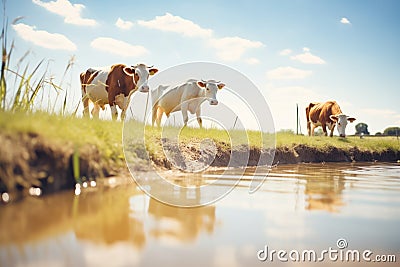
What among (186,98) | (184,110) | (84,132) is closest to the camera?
(84,132)

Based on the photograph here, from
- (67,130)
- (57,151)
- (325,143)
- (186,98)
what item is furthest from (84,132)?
(325,143)

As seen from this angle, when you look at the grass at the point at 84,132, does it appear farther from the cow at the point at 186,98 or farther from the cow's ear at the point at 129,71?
the cow at the point at 186,98

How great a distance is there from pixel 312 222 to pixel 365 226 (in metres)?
0.32

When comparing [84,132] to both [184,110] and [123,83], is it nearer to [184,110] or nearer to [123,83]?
[123,83]

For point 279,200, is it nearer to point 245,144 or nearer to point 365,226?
point 365,226

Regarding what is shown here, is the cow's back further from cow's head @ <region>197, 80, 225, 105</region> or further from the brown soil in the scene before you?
the brown soil

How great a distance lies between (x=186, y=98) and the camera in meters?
10.4

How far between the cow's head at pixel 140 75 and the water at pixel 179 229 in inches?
229

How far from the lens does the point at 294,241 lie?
194 centimetres

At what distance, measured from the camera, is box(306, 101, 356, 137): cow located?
16484mm

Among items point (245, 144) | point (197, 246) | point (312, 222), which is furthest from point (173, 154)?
point (197, 246)

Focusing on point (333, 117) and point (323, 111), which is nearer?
point (333, 117)

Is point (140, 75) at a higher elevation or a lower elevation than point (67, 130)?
higher

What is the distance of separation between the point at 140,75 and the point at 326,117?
452 inches
